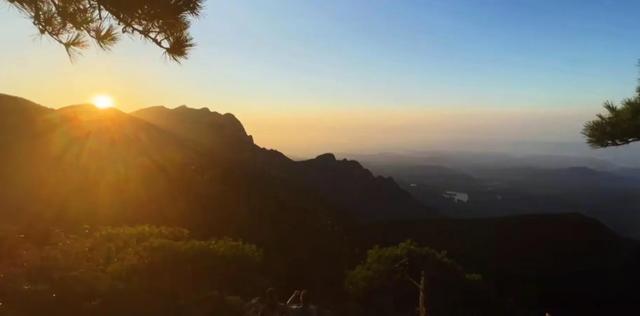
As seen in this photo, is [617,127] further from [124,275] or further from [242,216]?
[242,216]

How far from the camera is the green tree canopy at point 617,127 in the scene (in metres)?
10.4

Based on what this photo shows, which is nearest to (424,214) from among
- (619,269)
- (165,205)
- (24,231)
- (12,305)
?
(619,269)

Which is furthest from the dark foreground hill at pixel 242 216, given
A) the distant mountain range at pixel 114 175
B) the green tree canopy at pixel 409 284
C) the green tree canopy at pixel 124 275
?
the green tree canopy at pixel 124 275

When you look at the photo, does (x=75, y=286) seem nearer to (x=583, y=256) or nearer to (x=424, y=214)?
(x=583, y=256)

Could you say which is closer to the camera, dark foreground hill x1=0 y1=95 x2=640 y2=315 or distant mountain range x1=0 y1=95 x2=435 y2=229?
dark foreground hill x1=0 y1=95 x2=640 y2=315

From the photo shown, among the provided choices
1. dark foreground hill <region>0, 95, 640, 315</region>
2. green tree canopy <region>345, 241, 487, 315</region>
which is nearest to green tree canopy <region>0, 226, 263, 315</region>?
green tree canopy <region>345, 241, 487, 315</region>

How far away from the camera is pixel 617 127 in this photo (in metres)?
10.6

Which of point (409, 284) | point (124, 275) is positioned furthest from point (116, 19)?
point (409, 284)

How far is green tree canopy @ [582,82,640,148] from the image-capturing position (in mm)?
10391

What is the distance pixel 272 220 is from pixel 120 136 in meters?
23.6

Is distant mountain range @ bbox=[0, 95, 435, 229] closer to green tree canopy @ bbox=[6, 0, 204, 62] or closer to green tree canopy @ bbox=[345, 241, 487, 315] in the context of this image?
green tree canopy @ bbox=[345, 241, 487, 315]

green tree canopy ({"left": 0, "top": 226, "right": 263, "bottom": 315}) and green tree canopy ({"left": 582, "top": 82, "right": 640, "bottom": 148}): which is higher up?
green tree canopy ({"left": 582, "top": 82, "right": 640, "bottom": 148})

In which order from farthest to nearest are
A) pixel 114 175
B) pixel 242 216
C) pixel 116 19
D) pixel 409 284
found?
pixel 114 175, pixel 242 216, pixel 409 284, pixel 116 19

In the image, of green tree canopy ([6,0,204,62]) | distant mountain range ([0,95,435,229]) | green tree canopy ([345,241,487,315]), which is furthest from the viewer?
distant mountain range ([0,95,435,229])
